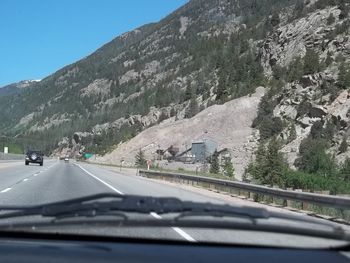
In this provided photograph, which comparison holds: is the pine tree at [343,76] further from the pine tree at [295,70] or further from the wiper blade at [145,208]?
the wiper blade at [145,208]

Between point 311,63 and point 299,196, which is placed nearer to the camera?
point 299,196

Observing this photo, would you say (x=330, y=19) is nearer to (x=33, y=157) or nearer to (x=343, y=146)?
(x=343, y=146)

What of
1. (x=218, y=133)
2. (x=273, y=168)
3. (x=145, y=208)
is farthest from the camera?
(x=218, y=133)

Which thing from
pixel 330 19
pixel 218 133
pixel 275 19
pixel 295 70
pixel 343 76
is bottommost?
pixel 218 133

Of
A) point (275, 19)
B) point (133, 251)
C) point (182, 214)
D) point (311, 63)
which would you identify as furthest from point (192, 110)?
point (133, 251)

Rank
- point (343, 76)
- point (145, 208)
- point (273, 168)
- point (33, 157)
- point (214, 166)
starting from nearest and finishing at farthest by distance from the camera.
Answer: point (145, 208) → point (273, 168) → point (33, 157) → point (214, 166) → point (343, 76)

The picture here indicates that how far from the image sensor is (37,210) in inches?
190

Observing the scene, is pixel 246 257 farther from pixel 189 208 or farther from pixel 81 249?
pixel 81 249

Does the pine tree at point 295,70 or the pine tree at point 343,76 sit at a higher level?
the pine tree at point 295,70

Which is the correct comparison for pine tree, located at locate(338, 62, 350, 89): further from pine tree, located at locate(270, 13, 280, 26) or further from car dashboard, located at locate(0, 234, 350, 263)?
car dashboard, located at locate(0, 234, 350, 263)

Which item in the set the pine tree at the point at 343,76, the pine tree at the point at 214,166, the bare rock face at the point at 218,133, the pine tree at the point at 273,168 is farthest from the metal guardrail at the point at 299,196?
the bare rock face at the point at 218,133

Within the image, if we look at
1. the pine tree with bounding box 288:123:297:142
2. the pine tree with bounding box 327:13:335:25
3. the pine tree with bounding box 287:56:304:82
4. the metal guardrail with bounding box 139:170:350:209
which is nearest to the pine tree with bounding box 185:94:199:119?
the pine tree with bounding box 287:56:304:82

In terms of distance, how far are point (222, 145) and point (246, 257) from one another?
81218 mm

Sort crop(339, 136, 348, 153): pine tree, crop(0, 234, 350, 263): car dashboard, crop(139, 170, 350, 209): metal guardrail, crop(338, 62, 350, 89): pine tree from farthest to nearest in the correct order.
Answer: crop(338, 62, 350, 89): pine tree < crop(339, 136, 348, 153): pine tree < crop(139, 170, 350, 209): metal guardrail < crop(0, 234, 350, 263): car dashboard
